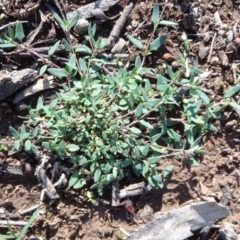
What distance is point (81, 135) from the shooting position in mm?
3318

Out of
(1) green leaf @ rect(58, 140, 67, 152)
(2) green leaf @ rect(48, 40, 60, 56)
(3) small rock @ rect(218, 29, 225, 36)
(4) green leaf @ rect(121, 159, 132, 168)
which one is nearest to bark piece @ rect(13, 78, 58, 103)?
(2) green leaf @ rect(48, 40, 60, 56)

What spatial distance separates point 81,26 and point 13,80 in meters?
0.56

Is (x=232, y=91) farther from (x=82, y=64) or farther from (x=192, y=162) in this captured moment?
(x=82, y=64)

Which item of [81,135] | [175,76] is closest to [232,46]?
[175,76]

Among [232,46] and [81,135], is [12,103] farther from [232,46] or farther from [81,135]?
[232,46]

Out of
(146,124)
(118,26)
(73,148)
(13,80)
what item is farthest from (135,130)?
(13,80)

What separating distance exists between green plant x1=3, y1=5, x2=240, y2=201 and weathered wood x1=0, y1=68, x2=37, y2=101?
0.13 m

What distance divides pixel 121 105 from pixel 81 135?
0.32m

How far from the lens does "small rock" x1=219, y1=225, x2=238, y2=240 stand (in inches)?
134

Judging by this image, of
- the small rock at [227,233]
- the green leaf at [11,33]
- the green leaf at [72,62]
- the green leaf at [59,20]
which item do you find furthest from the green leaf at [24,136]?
the small rock at [227,233]

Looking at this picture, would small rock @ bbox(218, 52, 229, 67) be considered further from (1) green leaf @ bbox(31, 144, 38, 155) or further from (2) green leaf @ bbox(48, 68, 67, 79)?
(1) green leaf @ bbox(31, 144, 38, 155)

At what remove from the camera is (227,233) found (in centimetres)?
340

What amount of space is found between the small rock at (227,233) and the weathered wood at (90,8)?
1617 mm

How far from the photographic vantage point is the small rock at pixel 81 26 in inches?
137
